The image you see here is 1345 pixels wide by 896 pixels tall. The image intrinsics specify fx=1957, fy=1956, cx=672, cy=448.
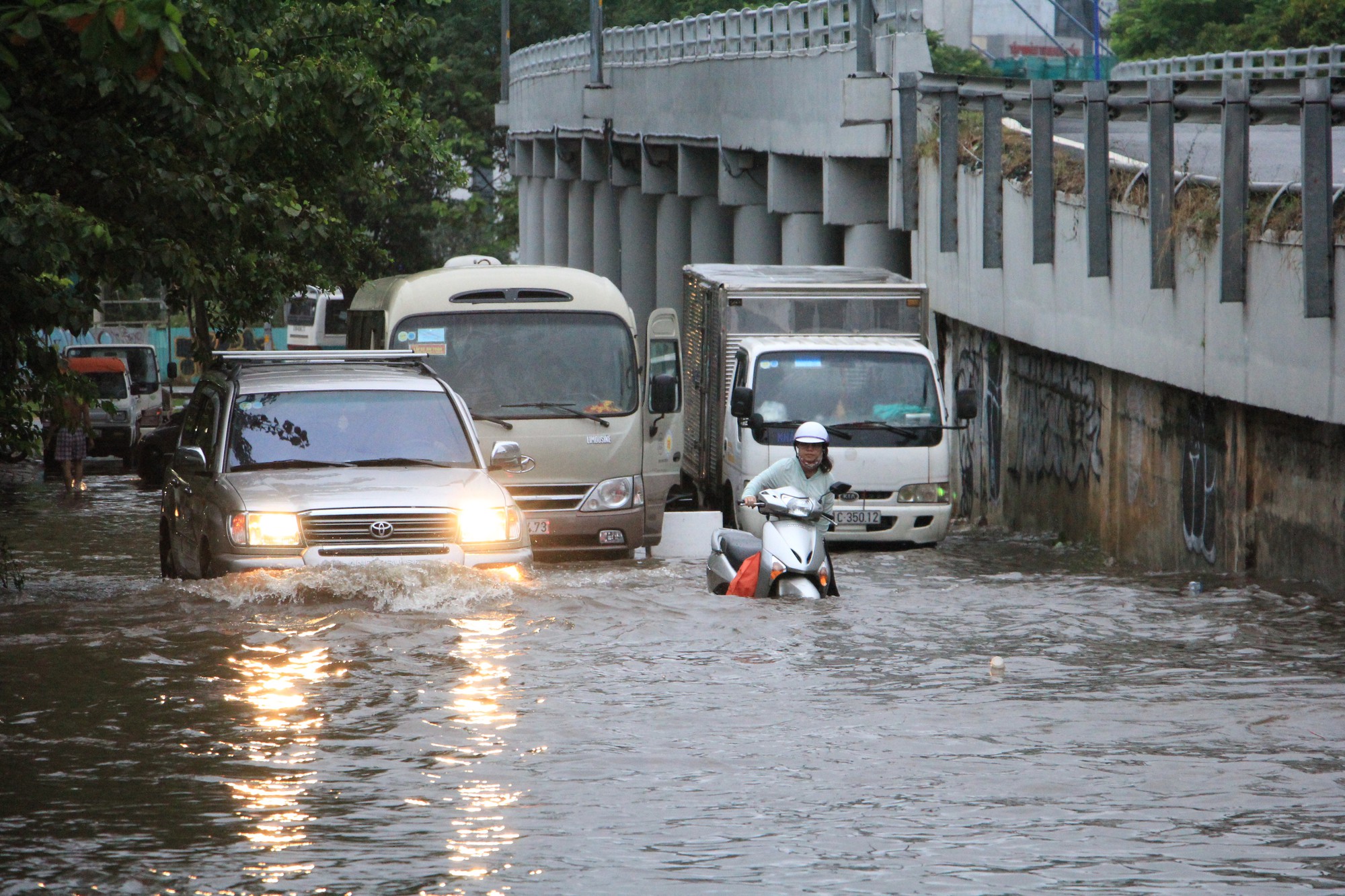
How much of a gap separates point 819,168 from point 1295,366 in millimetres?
17167

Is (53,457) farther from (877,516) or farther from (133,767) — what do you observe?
(133,767)

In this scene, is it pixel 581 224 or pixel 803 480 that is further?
pixel 581 224

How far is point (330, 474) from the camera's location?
11.5m

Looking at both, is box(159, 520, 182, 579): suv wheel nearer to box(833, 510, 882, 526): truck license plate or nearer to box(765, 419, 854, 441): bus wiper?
box(765, 419, 854, 441): bus wiper

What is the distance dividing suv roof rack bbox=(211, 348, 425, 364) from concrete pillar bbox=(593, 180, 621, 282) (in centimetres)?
3443

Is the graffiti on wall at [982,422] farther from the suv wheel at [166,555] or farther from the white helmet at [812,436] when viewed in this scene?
the suv wheel at [166,555]

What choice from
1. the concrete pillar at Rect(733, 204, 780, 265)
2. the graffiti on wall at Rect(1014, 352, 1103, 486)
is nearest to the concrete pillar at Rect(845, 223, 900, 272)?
the graffiti on wall at Rect(1014, 352, 1103, 486)

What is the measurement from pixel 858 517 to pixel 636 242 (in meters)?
28.3

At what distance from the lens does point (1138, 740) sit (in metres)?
8.34

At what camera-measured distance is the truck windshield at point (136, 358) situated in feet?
123

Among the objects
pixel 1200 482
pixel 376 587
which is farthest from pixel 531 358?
pixel 1200 482

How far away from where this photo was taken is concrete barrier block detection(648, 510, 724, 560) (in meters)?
16.9

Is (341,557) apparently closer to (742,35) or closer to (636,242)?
(742,35)

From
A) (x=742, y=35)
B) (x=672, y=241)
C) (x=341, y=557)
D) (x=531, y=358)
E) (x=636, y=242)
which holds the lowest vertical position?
(x=341, y=557)
